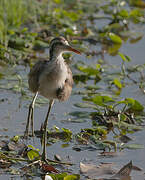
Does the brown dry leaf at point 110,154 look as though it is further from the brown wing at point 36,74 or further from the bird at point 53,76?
the brown wing at point 36,74

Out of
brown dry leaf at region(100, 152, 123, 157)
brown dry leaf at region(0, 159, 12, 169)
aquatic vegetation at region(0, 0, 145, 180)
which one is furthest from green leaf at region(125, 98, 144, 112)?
brown dry leaf at region(0, 159, 12, 169)

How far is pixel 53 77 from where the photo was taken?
5883mm

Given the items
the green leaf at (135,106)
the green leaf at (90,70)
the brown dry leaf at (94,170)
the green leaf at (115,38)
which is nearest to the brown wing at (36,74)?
the brown dry leaf at (94,170)

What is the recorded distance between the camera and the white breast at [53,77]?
589 cm

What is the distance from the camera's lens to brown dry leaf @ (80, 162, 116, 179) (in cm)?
564

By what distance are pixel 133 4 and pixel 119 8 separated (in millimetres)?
732

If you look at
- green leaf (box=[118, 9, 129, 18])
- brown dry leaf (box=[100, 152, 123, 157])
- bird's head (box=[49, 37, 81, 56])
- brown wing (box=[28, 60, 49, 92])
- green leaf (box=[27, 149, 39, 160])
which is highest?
green leaf (box=[118, 9, 129, 18])

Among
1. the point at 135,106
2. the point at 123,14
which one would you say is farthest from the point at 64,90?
the point at 123,14

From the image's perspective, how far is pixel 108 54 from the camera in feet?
30.9

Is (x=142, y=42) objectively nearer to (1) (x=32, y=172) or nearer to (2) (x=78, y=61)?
(2) (x=78, y=61)

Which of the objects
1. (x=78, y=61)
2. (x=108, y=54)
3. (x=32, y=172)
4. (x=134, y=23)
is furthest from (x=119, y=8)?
(x=32, y=172)

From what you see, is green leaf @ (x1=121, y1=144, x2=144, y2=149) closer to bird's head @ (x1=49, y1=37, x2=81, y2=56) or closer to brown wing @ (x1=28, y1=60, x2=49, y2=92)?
brown wing @ (x1=28, y1=60, x2=49, y2=92)

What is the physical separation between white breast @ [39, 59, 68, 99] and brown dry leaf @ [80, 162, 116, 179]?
94cm

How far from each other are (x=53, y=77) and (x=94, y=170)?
113cm
